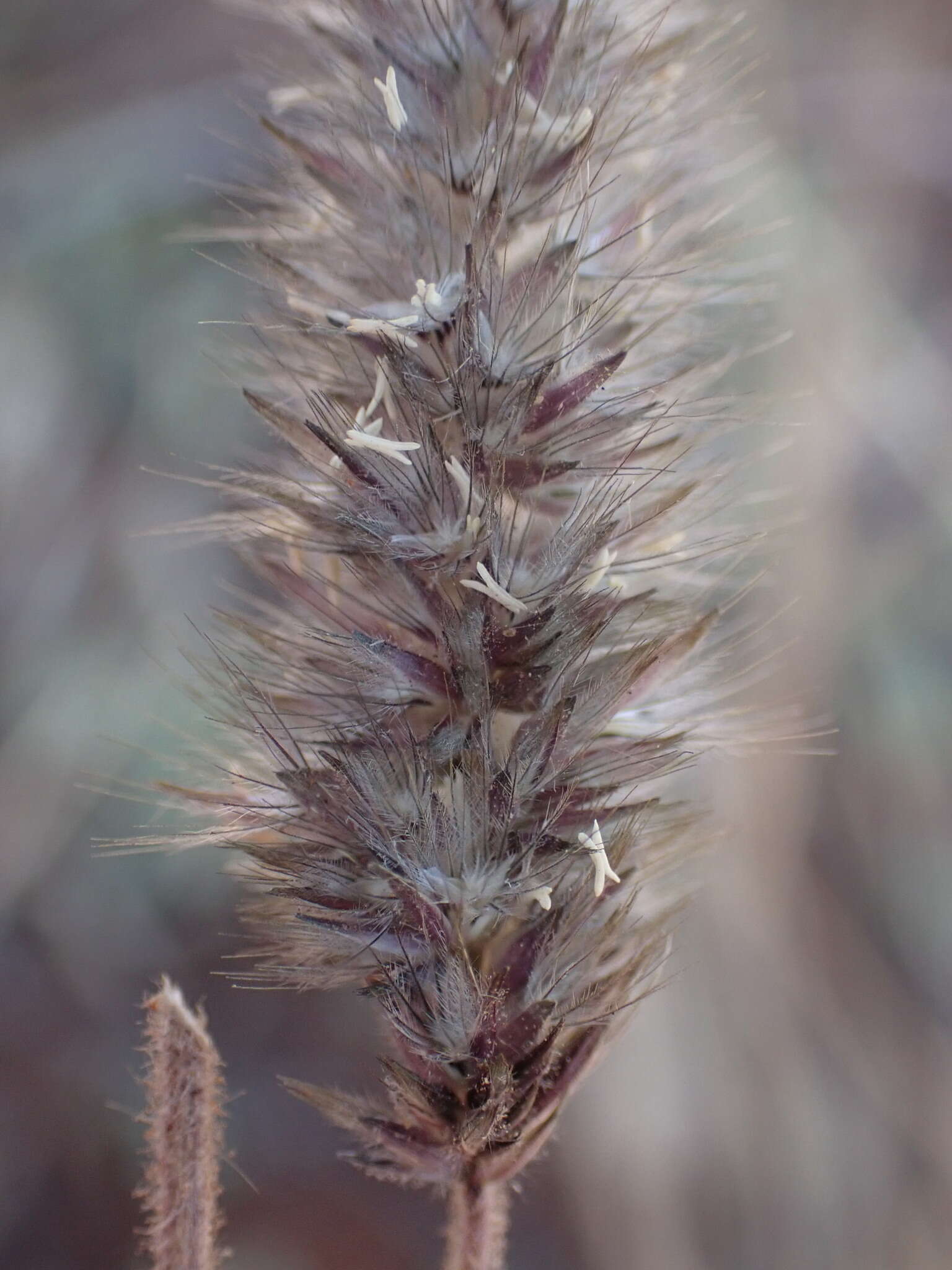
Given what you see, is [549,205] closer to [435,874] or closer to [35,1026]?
[435,874]

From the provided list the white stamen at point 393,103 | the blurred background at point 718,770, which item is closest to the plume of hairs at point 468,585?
the white stamen at point 393,103

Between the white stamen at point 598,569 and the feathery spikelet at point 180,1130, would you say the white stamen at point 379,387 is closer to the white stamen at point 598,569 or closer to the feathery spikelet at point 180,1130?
the white stamen at point 598,569

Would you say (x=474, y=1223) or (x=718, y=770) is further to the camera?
(x=718, y=770)

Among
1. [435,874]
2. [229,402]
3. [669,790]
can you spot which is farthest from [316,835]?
[229,402]

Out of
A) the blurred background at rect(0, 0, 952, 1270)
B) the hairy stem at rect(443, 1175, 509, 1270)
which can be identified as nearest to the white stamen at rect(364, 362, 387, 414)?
the hairy stem at rect(443, 1175, 509, 1270)

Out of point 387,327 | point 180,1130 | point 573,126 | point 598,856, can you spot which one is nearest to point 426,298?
point 387,327

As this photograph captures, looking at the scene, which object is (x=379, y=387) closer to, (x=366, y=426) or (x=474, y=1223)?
(x=366, y=426)
